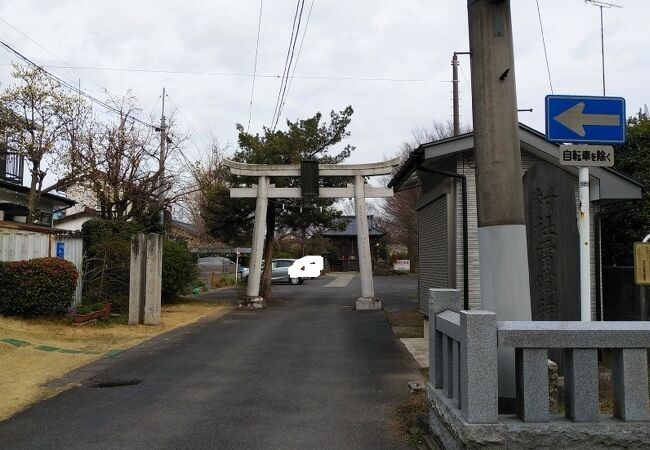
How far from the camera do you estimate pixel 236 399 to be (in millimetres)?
7047

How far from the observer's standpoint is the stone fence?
3.86 metres

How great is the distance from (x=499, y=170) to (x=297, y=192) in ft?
49.7

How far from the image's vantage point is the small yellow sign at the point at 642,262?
776cm

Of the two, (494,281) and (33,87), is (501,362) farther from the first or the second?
(33,87)

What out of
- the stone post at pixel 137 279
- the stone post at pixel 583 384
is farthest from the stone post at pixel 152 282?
the stone post at pixel 583 384

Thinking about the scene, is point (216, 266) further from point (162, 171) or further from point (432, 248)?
point (432, 248)

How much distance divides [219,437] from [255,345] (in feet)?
19.2

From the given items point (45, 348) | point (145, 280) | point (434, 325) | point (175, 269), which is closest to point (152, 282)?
point (145, 280)

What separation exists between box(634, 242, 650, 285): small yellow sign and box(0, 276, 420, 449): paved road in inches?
131

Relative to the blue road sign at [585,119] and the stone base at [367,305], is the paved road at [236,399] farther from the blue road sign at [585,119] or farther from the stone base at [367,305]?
the stone base at [367,305]

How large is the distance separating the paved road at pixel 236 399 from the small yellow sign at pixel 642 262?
3.33m

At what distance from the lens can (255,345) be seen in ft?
37.4

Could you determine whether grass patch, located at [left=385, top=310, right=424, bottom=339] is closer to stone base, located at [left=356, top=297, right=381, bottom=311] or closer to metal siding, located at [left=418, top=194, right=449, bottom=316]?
metal siding, located at [left=418, top=194, right=449, bottom=316]

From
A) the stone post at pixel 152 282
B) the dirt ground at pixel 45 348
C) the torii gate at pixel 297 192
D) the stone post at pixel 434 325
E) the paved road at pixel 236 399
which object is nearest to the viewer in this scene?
the stone post at pixel 434 325
